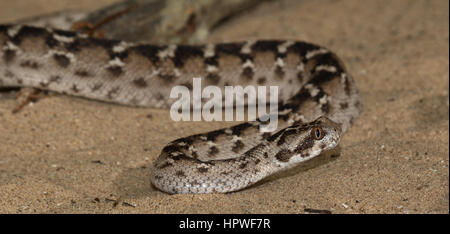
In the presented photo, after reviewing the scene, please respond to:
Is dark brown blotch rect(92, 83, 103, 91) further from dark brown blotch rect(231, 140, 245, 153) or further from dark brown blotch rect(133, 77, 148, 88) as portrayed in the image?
dark brown blotch rect(231, 140, 245, 153)

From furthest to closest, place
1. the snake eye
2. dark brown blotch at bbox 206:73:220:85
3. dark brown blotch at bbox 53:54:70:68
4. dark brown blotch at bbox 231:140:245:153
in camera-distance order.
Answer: dark brown blotch at bbox 206:73:220:85 → dark brown blotch at bbox 53:54:70:68 → dark brown blotch at bbox 231:140:245:153 → the snake eye

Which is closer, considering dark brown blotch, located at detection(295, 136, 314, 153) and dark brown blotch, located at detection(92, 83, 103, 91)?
dark brown blotch, located at detection(295, 136, 314, 153)

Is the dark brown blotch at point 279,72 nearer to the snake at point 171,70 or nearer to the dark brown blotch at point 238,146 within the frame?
the snake at point 171,70

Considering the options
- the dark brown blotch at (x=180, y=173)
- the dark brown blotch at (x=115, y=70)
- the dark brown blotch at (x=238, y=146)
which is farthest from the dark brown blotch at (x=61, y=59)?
the dark brown blotch at (x=180, y=173)

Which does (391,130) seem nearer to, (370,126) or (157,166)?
(370,126)

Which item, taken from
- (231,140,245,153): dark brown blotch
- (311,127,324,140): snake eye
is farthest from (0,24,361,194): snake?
(311,127,324,140): snake eye

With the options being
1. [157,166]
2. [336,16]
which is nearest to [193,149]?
[157,166]

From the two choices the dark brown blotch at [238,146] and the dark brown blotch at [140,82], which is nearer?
the dark brown blotch at [238,146]
